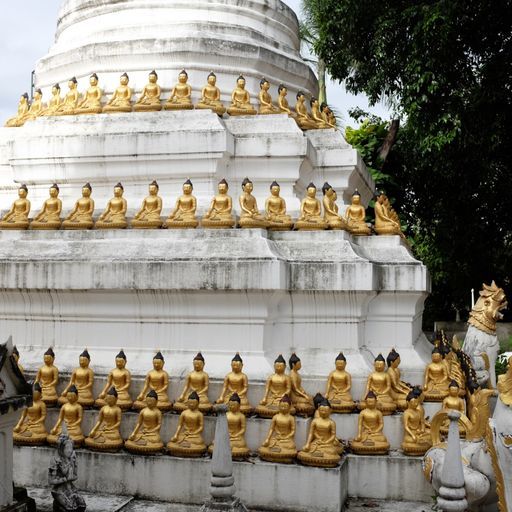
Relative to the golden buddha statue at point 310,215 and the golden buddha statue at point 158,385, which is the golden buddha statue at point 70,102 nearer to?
the golden buddha statue at point 310,215

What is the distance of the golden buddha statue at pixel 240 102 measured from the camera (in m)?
9.45

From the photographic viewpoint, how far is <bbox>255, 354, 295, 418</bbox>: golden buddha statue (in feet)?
22.3

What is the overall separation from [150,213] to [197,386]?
239cm

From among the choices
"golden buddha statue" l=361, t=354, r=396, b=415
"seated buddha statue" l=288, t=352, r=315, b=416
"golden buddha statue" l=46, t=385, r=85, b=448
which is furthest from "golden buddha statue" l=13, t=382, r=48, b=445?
"golden buddha statue" l=361, t=354, r=396, b=415

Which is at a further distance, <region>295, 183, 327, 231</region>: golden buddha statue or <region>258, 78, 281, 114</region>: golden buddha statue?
<region>258, 78, 281, 114</region>: golden buddha statue

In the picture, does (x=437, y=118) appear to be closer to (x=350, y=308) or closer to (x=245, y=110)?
(x=245, y=110)

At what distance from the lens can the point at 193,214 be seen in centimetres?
807

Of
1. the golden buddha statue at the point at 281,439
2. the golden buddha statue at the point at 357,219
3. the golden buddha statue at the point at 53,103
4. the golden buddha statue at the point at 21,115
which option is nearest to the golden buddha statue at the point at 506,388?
the golden buddha statue at the point at 281,439

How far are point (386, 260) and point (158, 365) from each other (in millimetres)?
3163

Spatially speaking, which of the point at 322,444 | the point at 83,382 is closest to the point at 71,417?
the point at 83,382

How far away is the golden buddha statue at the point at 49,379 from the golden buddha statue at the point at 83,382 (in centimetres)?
12

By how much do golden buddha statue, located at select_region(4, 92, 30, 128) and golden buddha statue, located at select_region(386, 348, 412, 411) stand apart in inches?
280

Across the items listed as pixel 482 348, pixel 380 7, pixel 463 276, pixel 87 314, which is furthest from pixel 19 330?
pixel 463 276

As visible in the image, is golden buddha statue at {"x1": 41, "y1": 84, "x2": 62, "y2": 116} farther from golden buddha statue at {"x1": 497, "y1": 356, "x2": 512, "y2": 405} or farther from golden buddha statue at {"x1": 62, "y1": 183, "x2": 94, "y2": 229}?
golden buddha statue at {"x1": 497, "y1": 356, "x2": 512, "y2": 405}
